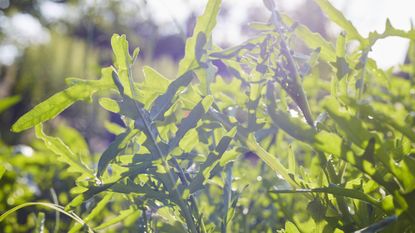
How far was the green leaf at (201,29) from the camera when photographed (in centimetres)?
35

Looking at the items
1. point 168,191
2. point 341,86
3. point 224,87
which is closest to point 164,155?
point 168,191

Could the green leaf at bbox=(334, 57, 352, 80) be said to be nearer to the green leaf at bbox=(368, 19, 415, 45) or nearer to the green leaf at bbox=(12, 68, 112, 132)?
the green leaf at bbox=(368, 19, 415, 45)

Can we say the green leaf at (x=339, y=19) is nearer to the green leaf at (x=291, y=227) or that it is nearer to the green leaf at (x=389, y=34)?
the green leaf at (x=389, y=34)

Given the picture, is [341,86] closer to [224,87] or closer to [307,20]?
[224,87]

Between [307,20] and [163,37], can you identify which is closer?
[307,20]

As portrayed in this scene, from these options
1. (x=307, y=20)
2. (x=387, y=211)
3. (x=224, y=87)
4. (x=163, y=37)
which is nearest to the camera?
(x=387, y=211)

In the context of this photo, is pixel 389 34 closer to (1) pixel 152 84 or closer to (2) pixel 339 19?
(2) pixel 339 19

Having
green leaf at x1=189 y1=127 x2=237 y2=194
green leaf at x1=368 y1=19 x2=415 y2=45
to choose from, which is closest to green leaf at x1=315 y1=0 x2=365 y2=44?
green leaf at x1=368 y1=19 x2=415 y2=45

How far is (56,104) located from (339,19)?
0.67 ft

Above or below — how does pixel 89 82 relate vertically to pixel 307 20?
below

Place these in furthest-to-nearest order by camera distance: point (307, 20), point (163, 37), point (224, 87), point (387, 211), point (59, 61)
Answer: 1. point (163, 37)
2. point (307, 20)
3. point (59, 61)
4. point (224, 87)
5. point (387, 211)

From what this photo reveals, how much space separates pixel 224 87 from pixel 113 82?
232 mm

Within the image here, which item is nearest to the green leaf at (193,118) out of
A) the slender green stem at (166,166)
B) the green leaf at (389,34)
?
the slender green stem at (166,166)

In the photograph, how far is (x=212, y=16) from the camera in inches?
14.0
